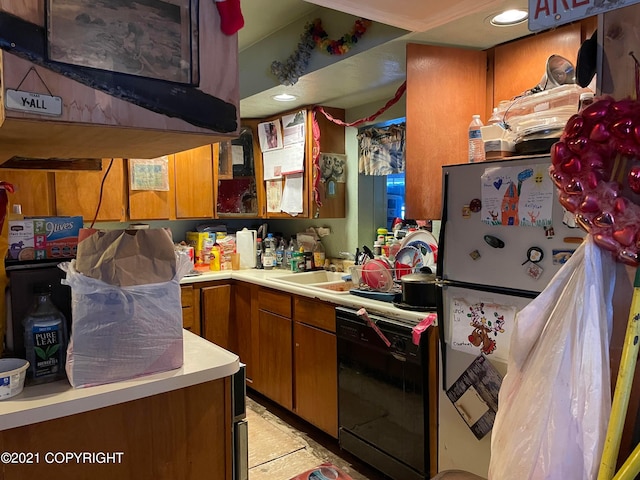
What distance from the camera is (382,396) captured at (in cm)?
240

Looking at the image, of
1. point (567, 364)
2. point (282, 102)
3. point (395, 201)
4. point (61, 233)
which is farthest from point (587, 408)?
point (282, 102)

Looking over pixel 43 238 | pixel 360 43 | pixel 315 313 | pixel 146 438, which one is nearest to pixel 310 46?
pixel 360 43

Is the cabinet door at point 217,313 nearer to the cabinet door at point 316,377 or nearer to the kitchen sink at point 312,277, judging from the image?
the kitchen sink at point 312,277

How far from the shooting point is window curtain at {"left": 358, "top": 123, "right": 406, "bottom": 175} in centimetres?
308

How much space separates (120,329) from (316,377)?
1.82m

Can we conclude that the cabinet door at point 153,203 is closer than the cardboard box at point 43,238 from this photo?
→ No

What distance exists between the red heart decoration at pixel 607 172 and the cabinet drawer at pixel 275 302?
92.1 inches

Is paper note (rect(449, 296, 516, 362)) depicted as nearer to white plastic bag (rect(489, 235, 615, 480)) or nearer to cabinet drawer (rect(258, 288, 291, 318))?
white plastic bag (rect(489, 235, 615, 480))

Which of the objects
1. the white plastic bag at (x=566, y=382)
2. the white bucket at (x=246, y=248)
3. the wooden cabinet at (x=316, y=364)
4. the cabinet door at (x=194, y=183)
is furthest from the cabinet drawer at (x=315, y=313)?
the white plastic bag at (x=566, y=382)

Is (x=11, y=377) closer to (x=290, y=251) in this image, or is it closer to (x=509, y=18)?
(x=509, y=18)

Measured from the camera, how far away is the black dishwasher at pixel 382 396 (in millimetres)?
2229

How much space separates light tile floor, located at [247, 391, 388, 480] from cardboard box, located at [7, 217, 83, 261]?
1.65 metres

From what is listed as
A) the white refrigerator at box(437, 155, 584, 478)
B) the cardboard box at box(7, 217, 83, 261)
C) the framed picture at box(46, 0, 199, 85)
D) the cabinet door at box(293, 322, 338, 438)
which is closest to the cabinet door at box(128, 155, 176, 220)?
the cabinet door at box(293, 322, 338, 438)

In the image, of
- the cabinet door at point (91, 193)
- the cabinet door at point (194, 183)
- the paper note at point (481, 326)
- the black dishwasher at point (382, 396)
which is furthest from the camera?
the cabinet door at point (194, 183)
